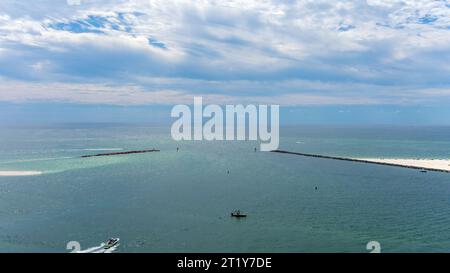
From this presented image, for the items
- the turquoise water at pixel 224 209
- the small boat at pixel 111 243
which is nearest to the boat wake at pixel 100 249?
the small boat at pixel 111 243

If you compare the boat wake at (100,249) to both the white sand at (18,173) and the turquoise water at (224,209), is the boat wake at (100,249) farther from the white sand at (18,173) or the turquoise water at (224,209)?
the white sand at (18,173)

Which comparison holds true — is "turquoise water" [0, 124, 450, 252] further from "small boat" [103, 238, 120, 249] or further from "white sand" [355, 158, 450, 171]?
"white sand" [355, 158, 450, 171]

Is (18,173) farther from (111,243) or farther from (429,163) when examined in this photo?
(429,163)

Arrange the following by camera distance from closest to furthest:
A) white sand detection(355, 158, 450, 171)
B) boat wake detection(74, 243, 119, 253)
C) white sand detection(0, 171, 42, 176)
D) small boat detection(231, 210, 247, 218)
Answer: boat wake detection(74, 243, 119, 253) < small boat detection(231, 210, 247, 218) < white sand detection(0, 171, 42, 176) < white sand detection(355, 158, 450, 171)

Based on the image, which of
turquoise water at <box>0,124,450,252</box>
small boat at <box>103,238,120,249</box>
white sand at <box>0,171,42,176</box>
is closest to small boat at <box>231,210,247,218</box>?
turquoise water at <box>0,124,450,252</box>

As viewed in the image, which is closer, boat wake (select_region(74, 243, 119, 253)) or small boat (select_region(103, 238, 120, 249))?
boat wake (select_region(74, 243, 119, 253))

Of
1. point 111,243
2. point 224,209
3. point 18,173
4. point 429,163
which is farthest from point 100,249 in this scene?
point 429,163

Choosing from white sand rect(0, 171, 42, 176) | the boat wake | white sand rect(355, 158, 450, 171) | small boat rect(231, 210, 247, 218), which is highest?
white sand rect(355, 158, 450, 171)
